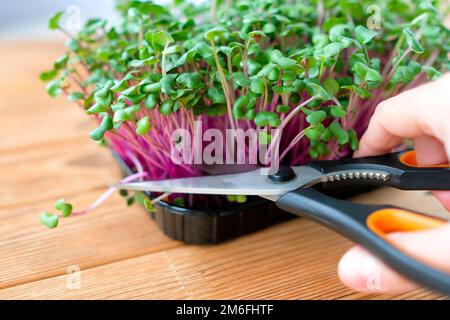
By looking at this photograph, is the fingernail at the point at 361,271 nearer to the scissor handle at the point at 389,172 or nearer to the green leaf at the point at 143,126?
the scissor handle at the point at 389,172

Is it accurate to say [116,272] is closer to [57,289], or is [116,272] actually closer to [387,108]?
[57,289]

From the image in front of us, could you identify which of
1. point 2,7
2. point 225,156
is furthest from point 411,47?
point 2,7

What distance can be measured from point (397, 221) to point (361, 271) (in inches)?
2.4

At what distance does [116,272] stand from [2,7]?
6.13 feet

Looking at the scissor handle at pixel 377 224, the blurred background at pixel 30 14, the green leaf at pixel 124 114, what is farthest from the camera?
the blurred background at pixel 30 14

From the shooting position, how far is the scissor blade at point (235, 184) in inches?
22.5

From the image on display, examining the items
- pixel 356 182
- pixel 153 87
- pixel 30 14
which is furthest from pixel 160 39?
pixel 30 14

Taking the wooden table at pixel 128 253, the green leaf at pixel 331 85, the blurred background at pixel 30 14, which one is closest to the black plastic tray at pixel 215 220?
the wooden table at pixel 128 253

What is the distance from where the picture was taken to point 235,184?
0.59 m

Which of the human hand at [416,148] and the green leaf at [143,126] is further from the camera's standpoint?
the green leaf at [143,126]

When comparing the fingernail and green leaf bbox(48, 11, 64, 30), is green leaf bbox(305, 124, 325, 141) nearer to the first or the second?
the fingernail

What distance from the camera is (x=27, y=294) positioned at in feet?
2.01

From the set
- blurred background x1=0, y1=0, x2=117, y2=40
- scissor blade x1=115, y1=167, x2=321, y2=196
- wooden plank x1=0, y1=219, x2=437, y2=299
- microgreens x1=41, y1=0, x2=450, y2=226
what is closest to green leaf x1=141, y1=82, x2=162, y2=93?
microgreens x1=41, y1=0, x2=450, y2=226

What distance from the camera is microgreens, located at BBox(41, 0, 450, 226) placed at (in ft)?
1.89
